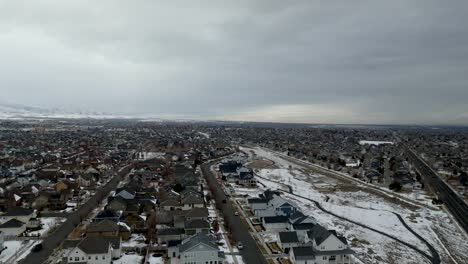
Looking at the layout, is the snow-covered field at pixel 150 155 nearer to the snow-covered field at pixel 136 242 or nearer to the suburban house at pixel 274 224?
the snow-covered field at pixel 136 242

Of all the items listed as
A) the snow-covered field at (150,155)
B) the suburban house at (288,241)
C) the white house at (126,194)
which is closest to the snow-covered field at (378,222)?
the suburban house at (288,241)

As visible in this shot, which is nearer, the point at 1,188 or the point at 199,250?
the point at 199,250

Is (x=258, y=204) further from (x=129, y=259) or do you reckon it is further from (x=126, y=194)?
(x=126, y=194)

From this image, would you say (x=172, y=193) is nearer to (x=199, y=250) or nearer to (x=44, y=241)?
(x=44, y=241)

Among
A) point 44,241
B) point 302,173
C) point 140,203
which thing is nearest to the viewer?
point 44,241

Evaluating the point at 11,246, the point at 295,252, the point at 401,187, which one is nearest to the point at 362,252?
the point at 295,252

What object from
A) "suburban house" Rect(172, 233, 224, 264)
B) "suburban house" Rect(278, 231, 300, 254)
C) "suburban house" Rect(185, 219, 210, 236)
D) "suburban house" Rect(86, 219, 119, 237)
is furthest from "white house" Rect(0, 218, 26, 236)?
"suburban house" Rect(278, 231, 300, 254)
